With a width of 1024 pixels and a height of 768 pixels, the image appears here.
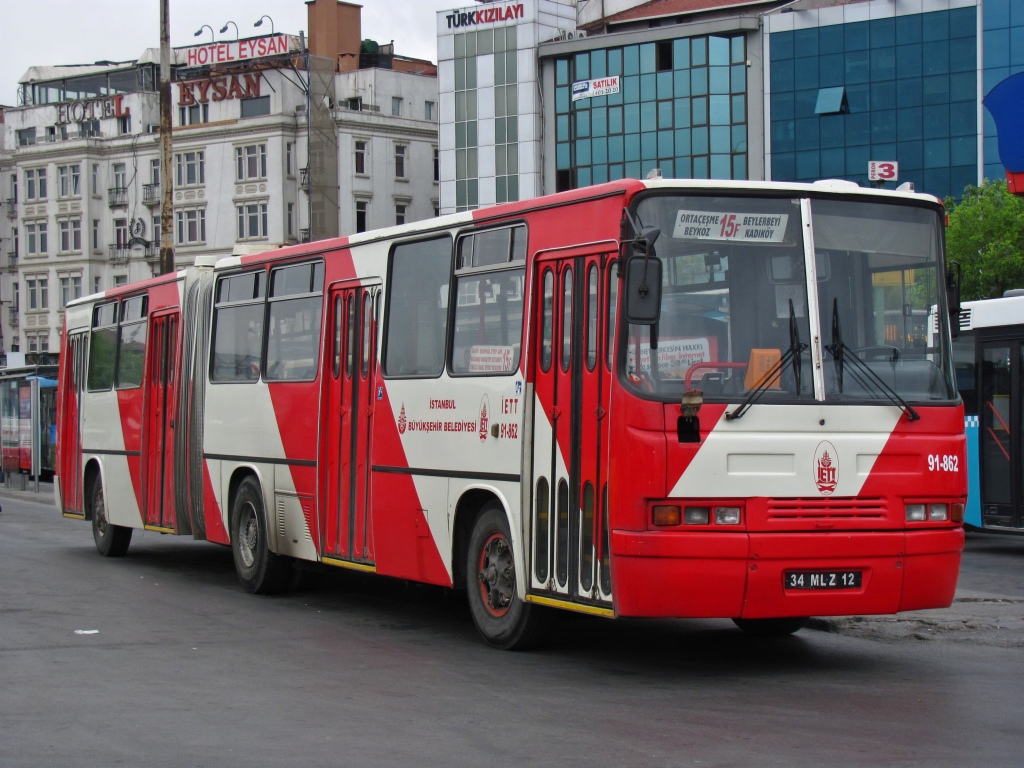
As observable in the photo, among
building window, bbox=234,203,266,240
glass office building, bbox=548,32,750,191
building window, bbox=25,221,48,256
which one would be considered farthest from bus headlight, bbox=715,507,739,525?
building window, bbox=25,221,48,256

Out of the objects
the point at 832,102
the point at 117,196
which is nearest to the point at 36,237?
the point at 117,196

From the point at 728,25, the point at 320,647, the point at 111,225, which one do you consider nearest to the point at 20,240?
the point at 111,225

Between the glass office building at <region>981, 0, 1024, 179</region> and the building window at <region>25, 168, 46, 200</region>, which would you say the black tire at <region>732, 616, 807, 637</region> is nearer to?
the glass office building at <region>981, 0, 1024, 179</region>

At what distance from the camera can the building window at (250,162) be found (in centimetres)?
8138

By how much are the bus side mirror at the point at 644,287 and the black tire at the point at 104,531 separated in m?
11.0

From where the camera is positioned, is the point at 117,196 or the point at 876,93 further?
the point at 117,196

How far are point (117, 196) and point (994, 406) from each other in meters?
75.5

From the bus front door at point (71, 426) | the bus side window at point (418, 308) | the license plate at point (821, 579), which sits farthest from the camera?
the bus front door at point (71, 426)

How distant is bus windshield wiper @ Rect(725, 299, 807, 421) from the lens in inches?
360

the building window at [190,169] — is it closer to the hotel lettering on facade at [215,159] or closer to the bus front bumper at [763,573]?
the hotel lettering on facade at [215,159]

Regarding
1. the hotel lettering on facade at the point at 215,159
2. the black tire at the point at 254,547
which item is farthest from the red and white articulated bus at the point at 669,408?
the hotel lettering on facade at the point at 215,159

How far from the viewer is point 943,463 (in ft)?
31.5

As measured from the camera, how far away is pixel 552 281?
1012cm

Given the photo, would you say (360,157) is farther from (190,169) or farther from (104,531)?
(104,531)
